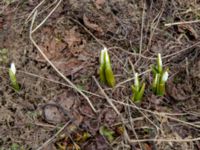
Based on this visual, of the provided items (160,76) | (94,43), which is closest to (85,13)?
(94,43)

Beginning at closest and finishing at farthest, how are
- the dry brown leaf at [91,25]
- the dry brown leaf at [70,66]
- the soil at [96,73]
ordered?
the soil at [96,73]
the dry brown leaf at [70,66]
the dry brown leaf at [91,25]

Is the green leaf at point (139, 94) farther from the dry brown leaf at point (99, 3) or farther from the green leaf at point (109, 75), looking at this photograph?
the dry brown leaf at point (99, 3)

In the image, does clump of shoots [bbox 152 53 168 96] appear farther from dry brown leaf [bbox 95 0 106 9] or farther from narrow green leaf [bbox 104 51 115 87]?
dry brown leaf [bbox 95 0 106 9]

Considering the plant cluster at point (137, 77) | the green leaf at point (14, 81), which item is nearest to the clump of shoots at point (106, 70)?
the plant cluster at point (137, 77)

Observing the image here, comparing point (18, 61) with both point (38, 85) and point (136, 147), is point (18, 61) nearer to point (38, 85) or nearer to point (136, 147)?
point (38, 85)

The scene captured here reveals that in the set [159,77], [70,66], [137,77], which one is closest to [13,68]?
[70,66]

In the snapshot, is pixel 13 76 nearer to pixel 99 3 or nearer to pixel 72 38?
pixel 72 38
